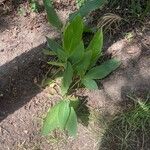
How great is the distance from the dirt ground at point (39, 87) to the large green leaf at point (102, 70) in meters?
0.18

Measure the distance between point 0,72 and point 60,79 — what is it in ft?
1.66

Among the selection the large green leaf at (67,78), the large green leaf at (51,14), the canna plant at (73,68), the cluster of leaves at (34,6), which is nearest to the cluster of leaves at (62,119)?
the canna plant at (73,68)

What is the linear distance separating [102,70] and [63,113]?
48cm

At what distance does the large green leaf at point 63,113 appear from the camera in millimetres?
2783

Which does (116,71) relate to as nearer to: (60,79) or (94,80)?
(94,80)

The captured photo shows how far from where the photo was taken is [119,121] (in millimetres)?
2992

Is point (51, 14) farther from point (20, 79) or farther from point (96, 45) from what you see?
point (20, 79)

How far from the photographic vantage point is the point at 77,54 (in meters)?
2.81

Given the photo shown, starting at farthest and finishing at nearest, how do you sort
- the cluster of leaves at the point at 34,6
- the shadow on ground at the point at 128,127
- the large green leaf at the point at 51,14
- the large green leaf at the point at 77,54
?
the cluster of leaves at the point at 34,6, the large green leaf at the point at 51,14, the shadow on ground at the point at 128,127, the large green leaf at the point at 77,54

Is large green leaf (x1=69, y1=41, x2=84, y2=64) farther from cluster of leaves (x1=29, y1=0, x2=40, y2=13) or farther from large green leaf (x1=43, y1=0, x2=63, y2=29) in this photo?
cluster of leaves (x1=29, y1=0, x2=40, y2=13)

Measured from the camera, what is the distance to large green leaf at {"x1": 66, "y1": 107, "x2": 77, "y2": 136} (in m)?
2.79

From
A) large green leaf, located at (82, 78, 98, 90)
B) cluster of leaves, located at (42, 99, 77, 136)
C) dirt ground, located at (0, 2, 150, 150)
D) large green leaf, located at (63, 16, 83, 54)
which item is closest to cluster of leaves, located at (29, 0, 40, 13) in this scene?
dirt ground, located at (0, 2, 150, 150)

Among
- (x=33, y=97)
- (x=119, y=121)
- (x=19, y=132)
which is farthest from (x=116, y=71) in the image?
(x=19, y=132)

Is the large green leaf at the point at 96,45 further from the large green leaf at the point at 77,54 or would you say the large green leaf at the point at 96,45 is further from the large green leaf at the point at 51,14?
the large green leaf at the point at 51,14
